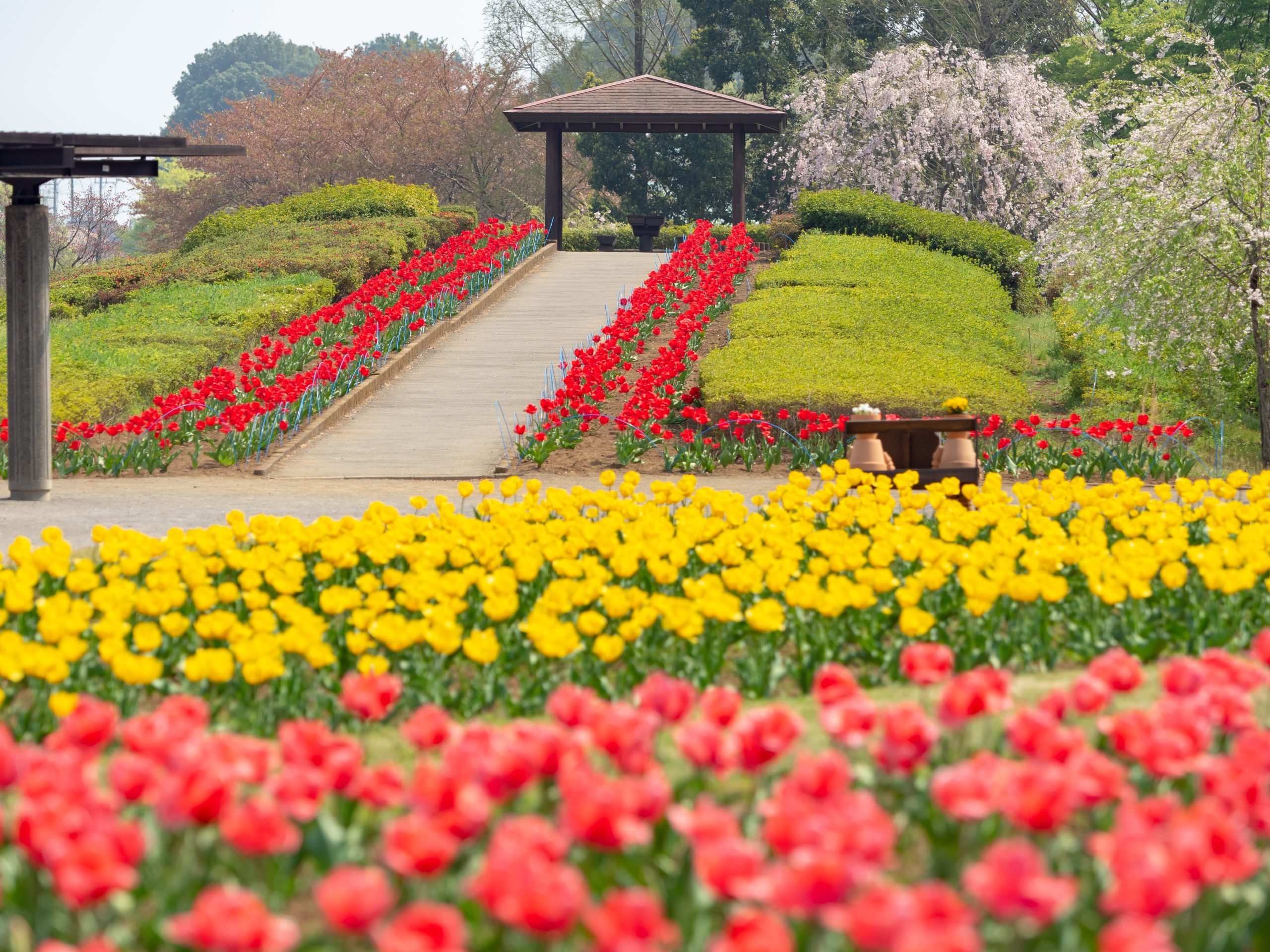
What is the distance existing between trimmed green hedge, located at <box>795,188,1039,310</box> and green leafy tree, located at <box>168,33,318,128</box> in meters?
102

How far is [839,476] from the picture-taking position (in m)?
7.61

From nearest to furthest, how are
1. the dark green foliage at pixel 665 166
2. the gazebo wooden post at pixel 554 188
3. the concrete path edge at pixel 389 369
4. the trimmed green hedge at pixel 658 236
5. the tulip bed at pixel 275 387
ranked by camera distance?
the tulip bed at pixel 275 387, the concrete path edge at pixel 389 369, the trimmed green hedge at pixel 658 236, the gazebo wooden post at pixel 554 188, the dark green foliage at pixel 665 166

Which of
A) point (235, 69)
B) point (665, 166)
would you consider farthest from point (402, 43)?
point (665, 166)

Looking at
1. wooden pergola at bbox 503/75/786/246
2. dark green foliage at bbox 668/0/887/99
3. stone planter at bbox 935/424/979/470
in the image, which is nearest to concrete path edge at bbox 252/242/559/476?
wooden pergola at bbox 503/75/786/246

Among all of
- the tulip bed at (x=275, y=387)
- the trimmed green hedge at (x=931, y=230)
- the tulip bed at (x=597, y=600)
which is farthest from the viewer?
the trimmed green hedge at (x=931, y=230)

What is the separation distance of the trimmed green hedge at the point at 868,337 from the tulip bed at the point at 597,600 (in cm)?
607

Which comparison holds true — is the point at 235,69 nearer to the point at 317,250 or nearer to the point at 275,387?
the point at 317,250

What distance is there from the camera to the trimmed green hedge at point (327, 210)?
28.1 m

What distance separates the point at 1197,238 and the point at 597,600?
11.8 metres

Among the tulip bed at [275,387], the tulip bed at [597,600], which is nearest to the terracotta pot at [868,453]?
the tulip bed at [597,600]

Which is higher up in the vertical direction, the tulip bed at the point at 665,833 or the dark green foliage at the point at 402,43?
the dark green foliage at the point at 402,43

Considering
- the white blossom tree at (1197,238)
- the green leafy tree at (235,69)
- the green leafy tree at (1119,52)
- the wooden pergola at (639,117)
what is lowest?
the white blossom tree at (1197,238)

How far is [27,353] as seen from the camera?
1098 cm

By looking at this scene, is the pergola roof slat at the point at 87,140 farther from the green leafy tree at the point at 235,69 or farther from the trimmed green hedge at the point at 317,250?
the green leafy tree at the point at 235,69
